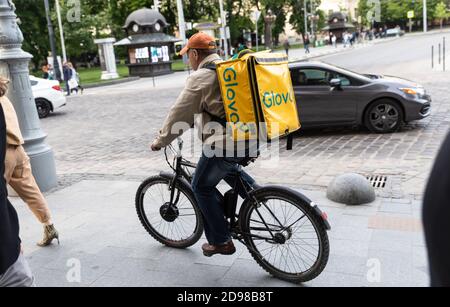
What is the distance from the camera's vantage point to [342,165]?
7371 millimetres

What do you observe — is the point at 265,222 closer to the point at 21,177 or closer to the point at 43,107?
the point at 21,177

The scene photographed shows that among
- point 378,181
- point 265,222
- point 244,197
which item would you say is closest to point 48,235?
point 244,197

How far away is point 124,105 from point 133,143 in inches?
306

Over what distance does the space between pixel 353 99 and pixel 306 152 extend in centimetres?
178

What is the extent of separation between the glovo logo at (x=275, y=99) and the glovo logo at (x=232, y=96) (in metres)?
0.20

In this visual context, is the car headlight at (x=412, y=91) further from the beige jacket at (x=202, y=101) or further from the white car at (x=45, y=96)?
the white car at (x=45, y=96)

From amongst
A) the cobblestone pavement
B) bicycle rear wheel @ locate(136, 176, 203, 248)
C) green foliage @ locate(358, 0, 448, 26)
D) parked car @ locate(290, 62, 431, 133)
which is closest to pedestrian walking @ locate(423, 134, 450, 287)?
the cobblestone pavement

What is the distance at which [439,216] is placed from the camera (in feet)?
3.92

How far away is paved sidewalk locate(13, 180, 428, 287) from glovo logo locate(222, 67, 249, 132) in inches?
49.3

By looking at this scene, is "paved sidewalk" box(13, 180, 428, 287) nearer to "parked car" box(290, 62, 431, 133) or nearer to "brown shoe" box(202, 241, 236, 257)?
"brown shoe" box(202, 241, 236, 257)

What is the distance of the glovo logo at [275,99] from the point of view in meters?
3.41

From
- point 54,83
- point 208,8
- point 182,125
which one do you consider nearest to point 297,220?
point 182,125

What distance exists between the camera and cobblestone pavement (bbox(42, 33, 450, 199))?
686 centimetres
